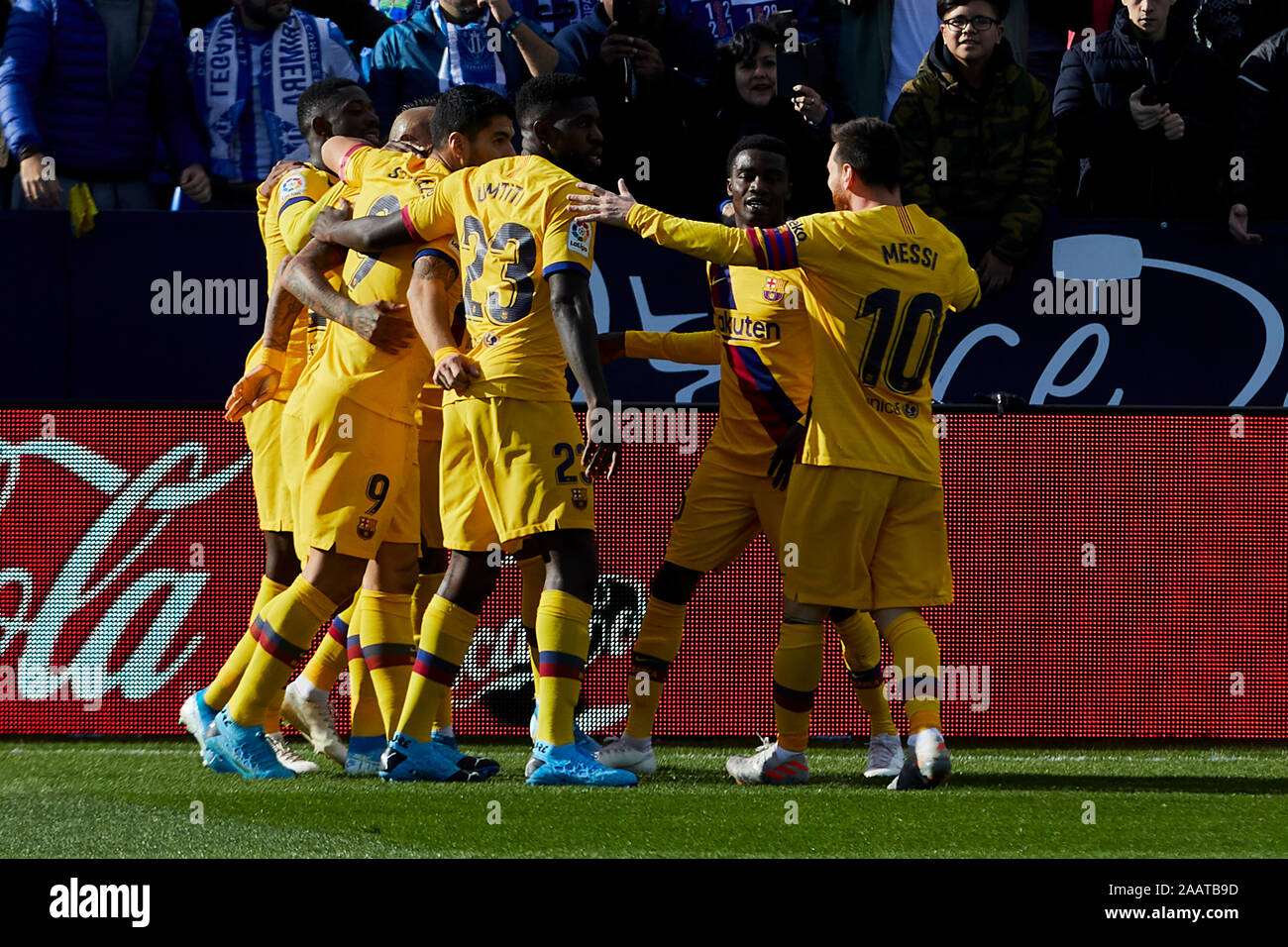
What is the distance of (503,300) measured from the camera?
5656 mm

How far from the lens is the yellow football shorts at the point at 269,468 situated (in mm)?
6348

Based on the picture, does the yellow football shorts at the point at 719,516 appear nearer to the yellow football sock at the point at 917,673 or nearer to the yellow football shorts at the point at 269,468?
the yellow football sock at the point at 917,673

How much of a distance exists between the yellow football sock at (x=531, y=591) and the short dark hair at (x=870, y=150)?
170 cm

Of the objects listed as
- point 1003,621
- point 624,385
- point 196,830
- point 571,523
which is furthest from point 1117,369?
point 196,830

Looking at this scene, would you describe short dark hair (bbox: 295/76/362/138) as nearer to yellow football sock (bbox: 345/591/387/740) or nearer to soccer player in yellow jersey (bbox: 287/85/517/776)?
soccer player in yellow jersey (bbox: 287/85/517/776)

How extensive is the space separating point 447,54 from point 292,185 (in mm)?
2380

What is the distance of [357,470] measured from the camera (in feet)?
18.8

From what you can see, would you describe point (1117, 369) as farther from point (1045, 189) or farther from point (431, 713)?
point (431, 713)

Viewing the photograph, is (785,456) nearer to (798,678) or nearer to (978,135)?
(798,678)

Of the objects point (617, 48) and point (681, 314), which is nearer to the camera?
point (681, 314)

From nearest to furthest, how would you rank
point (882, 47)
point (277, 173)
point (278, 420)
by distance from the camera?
1. point (278, 420)
2. point (277, 173)
3. point (882, 47)

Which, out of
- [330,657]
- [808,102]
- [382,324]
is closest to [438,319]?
[382,324]

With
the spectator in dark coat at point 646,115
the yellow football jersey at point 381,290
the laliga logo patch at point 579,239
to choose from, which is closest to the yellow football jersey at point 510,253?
the laliga logo patch at point 579,239

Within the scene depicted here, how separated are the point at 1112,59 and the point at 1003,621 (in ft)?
10.3
